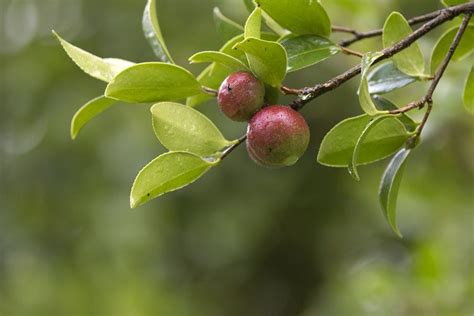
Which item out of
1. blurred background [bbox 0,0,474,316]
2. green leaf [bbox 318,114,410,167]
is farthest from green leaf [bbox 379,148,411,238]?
blurred background [bbox 0,0,474,316]

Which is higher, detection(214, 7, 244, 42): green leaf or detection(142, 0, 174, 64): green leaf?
detection(142, 0, 174, 64): green leaf

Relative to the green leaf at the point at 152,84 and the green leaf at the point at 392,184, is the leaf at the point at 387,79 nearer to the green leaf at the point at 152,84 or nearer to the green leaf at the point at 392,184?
the green leaf at the point at 392,184

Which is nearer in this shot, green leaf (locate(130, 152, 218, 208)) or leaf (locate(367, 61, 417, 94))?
green leaf (locate(130, 152, 218, 208))

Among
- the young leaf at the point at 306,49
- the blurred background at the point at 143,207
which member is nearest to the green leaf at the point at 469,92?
the young leaf at the point at 306,49

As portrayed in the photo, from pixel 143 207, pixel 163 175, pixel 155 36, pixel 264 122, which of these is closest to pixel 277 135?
pixel 264 122

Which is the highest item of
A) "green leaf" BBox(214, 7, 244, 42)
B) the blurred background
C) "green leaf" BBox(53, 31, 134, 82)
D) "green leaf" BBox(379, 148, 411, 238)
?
"green leaf" BBox(53, 31, 134, 82)

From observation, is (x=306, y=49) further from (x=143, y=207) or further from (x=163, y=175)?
(x=143, y=207)

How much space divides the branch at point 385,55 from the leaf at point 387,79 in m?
0.13

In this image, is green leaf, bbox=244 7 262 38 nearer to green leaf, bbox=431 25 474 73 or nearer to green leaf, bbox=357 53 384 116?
green leaf, bbox=357 53 384 116

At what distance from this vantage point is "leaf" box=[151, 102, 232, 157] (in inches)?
29.3

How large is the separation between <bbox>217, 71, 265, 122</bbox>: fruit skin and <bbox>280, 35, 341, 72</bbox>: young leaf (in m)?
0.06

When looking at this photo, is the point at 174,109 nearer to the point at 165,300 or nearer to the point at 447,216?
the point at 447,216

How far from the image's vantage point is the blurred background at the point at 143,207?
2869mm

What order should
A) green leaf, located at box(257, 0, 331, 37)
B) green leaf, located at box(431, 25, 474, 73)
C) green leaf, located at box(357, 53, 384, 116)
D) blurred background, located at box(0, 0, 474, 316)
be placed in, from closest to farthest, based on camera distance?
green leaf, located at box(357, 53, 384, 116), green leaf, located at box(257, 0, 331, 37), green leaf, located at box(431, 25, 474, 73), blurred background, located at box(0, 0, 474, 316)
